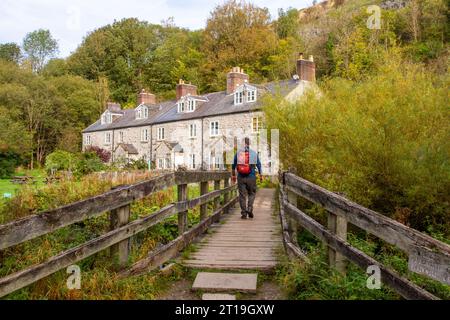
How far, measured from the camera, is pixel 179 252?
5.91 m

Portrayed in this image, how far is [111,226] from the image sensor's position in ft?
14.7

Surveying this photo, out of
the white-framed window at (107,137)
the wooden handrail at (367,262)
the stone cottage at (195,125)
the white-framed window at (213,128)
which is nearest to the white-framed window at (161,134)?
the stone cottage at (195,125)

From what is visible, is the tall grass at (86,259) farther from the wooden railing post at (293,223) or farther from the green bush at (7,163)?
the green bush at (7,163)

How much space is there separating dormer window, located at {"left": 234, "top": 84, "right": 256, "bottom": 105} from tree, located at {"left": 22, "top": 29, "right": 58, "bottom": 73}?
4835 centimetres

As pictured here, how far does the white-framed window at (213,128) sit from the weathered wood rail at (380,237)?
2729cm

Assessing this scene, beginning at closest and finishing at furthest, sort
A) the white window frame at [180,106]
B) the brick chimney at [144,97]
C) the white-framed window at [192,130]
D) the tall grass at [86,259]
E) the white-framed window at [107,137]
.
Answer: the tall grass at [86,259], the white-framed window at [192,130], the white window frame at [180,106], the brick chimney at [144,97], the white-framed window at [107,137]

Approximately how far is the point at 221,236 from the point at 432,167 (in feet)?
12.1

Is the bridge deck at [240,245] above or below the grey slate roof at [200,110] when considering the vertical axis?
below


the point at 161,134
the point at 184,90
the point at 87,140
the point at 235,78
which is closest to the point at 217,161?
the point at 235,78

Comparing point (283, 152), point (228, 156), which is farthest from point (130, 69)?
point (283, 152)

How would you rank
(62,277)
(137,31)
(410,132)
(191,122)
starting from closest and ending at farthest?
(62,277)
(410,132)
(191,122)
(137,31)

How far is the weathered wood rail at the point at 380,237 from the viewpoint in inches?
100

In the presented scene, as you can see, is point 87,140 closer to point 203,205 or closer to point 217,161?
point 217,161
